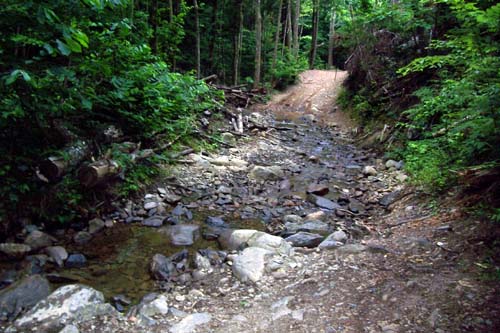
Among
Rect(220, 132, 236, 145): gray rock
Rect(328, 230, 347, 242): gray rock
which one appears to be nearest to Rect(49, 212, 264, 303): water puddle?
Rect(328, 230, 347, 242): gray rock

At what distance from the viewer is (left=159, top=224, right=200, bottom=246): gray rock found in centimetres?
513

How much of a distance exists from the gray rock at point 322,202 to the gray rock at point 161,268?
3350 mm

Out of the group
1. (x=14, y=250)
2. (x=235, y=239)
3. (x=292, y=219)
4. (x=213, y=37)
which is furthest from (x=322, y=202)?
(x=213, y=37)

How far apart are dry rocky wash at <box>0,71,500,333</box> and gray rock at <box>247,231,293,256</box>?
0.02 metres

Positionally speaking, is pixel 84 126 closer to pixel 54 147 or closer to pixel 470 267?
pixel 54 147

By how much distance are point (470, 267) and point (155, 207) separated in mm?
4670

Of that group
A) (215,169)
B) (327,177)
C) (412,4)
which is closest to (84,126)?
(215,169)

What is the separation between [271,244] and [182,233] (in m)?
1.48

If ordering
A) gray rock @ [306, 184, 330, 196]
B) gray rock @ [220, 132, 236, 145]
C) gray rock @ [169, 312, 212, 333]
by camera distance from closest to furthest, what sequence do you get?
gray rock @ [169, 312, 212, 333], gray rock @ [306, 184, 330, 196], gray rock @ [220, 132, 236, 145]

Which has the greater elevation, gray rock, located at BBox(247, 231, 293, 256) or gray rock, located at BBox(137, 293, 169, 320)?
gray rock, located at BBox(247, 231, 293, 256)

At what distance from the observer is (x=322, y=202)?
22.5 feet

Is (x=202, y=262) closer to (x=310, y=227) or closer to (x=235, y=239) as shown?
(x=235, y=239)

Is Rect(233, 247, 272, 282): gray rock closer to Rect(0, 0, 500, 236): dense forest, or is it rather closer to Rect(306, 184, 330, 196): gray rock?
Rect(0, 0, 500, 236): dense forest

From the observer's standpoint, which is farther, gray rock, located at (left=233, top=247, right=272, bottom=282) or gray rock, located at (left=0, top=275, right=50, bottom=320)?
gray rock, located at (left=233, top=247, right=272, bottom=282)
